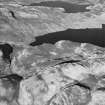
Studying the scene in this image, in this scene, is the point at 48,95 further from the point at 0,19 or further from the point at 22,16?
the point at 22,16

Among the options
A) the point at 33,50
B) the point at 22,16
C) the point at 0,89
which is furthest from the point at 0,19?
the point at 0,89

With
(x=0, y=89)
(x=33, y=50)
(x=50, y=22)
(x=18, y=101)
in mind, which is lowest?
(x=18, y=101)

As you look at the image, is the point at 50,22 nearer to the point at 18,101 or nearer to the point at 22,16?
the point at 22,16

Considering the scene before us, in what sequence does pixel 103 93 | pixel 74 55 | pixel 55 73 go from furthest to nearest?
pixel 74 55, pixel 55 73, pixel 103 93

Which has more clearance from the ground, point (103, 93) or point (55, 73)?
point (55, 73)

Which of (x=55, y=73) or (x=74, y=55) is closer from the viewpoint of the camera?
(x=55, y=73)

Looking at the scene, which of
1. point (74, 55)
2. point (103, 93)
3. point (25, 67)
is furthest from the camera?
point (74, 55)
